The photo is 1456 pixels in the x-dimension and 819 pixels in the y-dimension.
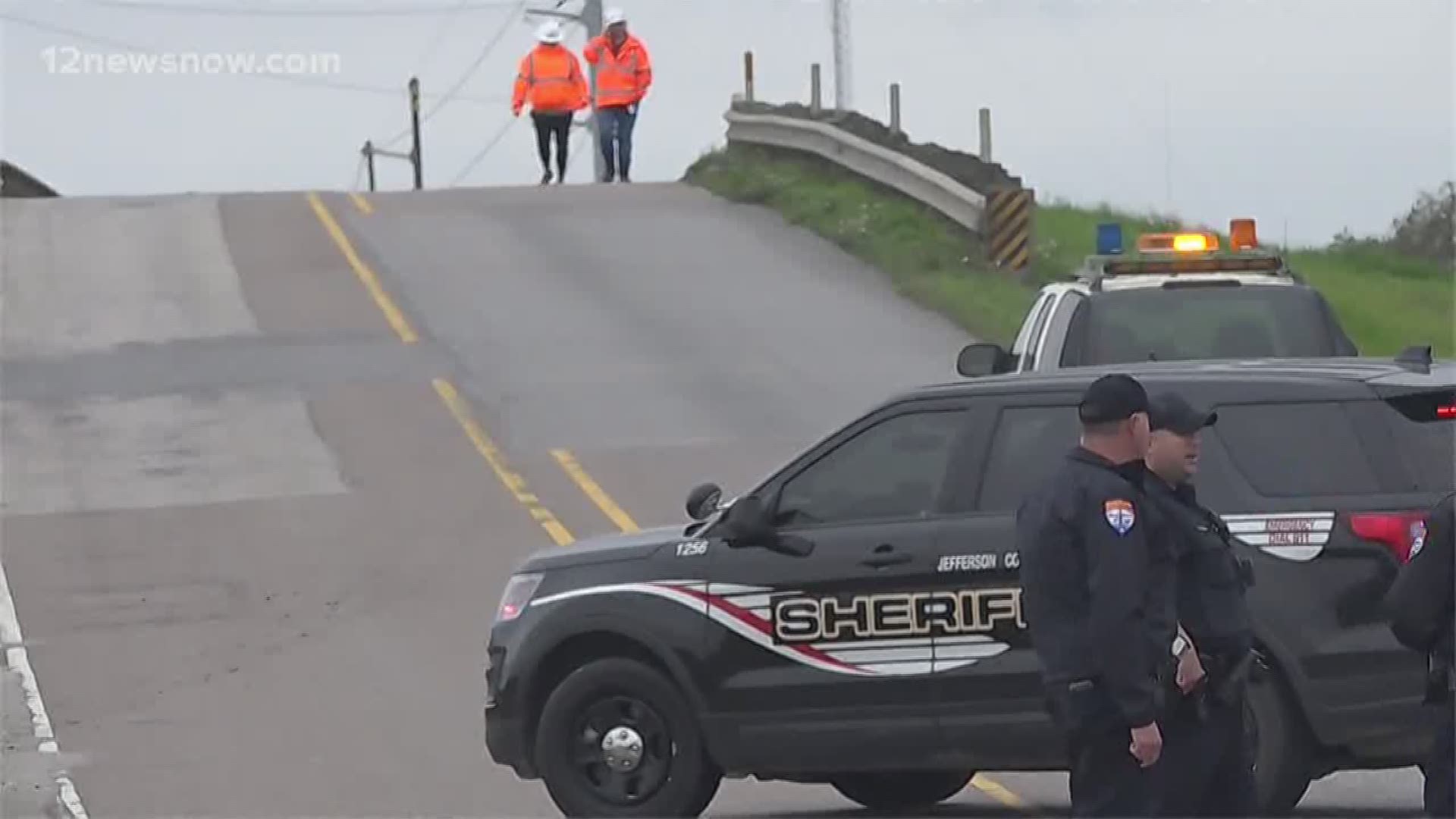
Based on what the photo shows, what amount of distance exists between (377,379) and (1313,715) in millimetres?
14796

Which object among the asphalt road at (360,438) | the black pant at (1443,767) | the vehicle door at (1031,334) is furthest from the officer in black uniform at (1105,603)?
the vehicle door at (1031,334)

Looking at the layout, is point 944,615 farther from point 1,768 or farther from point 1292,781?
point 1,768

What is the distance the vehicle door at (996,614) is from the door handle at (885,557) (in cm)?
15

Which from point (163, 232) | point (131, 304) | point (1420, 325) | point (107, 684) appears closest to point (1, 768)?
point (107, 684)

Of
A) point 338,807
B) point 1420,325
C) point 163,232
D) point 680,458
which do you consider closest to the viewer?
point 338,807

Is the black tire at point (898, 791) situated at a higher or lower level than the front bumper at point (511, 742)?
lower

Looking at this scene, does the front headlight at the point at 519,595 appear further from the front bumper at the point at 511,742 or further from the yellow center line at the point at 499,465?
the yellow center line at the point at 499,465

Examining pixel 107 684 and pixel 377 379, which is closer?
pixel 107 684

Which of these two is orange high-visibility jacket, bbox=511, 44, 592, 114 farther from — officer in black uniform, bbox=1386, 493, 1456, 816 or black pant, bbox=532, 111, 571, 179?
officer in black uniform, bbox=1386, 493, 1456, 816

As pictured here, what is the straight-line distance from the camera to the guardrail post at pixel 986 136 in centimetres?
3122

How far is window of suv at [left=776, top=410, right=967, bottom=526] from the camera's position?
35.5ft

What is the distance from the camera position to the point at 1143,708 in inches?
301

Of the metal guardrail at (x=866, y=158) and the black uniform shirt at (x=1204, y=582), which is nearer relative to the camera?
the black uniform shirt at (x=1204, y=582)

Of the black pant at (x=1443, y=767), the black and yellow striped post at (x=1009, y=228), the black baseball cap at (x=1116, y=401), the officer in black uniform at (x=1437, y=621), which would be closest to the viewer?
the black baseball cap at (x=1116, y=401)
